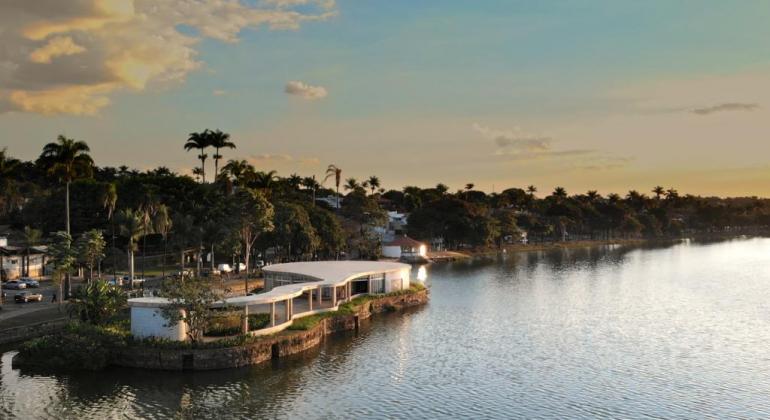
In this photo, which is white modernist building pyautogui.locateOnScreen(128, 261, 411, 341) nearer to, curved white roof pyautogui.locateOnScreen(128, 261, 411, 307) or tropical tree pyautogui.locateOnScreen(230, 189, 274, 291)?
curved white roof pyautogui.locateOnScreen(128, 261, 411, 307)

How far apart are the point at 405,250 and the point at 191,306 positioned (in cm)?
12244

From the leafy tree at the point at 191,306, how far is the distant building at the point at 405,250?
118m

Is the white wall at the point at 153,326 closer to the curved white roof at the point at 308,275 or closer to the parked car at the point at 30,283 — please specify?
the curved white roof at the point at 308,275

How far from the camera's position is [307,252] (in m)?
123

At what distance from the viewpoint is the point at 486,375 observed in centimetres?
5400

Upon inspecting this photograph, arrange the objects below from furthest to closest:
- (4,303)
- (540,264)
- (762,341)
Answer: (540,264) < (4,303) < (762,341)

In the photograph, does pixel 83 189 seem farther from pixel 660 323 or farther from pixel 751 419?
pixel 751 419

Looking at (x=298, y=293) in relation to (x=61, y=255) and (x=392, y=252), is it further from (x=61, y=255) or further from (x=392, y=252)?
(x=392, y=252)

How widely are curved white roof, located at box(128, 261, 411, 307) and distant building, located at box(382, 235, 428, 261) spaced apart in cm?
7574

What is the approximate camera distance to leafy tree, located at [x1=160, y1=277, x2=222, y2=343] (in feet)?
174

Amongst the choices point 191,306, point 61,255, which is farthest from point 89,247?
point 191,306

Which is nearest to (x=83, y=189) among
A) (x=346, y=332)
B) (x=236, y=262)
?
(x=236, y=262)

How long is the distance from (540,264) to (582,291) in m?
57.6

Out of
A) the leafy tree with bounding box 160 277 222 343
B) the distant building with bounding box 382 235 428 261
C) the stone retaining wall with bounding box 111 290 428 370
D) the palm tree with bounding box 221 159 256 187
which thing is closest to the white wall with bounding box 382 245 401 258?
the distant building with bounding box 382 235 428 261
